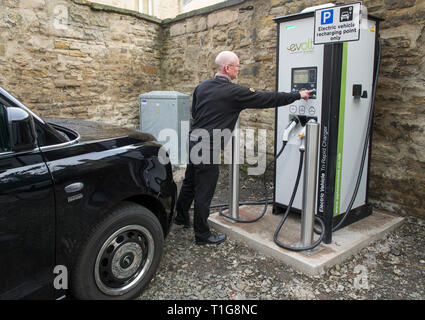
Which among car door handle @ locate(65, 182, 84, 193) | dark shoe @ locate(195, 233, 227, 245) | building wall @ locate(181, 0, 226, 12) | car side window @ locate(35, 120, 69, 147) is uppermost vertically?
building wall @ locate(181, 0, 226, 12)

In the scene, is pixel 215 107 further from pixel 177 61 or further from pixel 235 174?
pixel 177 61

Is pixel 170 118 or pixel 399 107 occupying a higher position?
pixel 399 107

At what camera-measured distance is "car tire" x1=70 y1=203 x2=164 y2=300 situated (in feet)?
8.03

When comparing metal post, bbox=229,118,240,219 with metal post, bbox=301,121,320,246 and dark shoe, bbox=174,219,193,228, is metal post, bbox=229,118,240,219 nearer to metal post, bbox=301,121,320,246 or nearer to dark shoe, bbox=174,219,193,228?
dark shoe, bbox=174,219,193,228

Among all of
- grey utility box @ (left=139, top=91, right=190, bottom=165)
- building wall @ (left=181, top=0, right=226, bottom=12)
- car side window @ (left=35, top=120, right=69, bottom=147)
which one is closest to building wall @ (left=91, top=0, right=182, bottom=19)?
building wall @ (left=181, top=0, right=226, bottom=12)

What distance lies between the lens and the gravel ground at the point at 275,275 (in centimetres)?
298

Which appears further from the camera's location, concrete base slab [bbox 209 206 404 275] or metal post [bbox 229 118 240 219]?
metal post [bbox 229 118 240 219]

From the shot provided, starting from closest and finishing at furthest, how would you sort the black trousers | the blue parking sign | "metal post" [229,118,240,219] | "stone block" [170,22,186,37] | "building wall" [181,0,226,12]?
the blue parking sign
the black trousers
"metal post" [229,118,240,219]
"stone block" [170,22,186,37]
"building wall" [181,0,226,12]

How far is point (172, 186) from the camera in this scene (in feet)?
10.6

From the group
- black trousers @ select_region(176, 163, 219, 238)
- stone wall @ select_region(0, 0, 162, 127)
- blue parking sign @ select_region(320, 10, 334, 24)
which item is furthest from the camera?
stone wall @ select_region(0, 0, 162, 127)

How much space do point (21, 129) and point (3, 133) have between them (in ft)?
0.45

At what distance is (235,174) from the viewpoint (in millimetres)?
4090

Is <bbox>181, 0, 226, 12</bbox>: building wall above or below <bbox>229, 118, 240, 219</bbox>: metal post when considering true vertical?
above

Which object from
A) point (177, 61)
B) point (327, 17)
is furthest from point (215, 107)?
point (177, 61)
